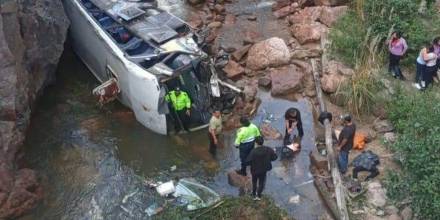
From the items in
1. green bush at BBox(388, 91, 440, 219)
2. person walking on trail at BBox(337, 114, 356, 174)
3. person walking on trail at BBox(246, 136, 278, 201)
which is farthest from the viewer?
person walking on trail at BBox(337, 114, 356, 174)

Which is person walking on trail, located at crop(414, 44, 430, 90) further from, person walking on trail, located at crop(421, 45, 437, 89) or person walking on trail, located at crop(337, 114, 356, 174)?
person walking on trail, located at crop(337, 114, 356, 174)

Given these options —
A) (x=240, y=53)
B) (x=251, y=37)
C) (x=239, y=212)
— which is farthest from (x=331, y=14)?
(x=239, y=212)

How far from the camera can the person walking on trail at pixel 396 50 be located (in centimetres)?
1278

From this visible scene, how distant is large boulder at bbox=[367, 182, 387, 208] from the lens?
10258 mm

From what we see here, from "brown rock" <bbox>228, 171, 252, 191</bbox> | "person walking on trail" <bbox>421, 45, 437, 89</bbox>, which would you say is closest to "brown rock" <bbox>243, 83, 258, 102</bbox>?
"brown rock" <bbox>228, 171, 252, 191</bbox>

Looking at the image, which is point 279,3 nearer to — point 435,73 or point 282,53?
point 282,53

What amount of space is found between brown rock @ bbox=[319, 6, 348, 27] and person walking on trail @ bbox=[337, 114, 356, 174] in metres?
5.55

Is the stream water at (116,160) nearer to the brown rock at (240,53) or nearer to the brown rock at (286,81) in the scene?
the brown rock at (286,81)

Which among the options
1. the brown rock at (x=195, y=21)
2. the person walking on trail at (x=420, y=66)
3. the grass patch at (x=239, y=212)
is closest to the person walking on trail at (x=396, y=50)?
the person walking on trail at (x=420, y=66)

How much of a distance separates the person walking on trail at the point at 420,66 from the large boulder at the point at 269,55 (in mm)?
3194

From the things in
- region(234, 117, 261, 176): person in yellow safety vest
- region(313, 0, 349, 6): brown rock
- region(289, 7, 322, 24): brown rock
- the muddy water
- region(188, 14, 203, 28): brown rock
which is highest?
region(234, 117, 261, 176): person in yellow safety vest

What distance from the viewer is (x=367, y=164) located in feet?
35.6

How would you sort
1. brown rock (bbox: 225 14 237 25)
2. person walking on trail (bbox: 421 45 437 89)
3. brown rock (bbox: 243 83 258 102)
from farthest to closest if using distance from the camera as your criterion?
brown rock (bbox: 225 14 237 25) < brown rock (bbox: 243 83 258 102) < person walking on trail (bbox: 421 45 437 89)

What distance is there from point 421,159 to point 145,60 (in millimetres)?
6293
